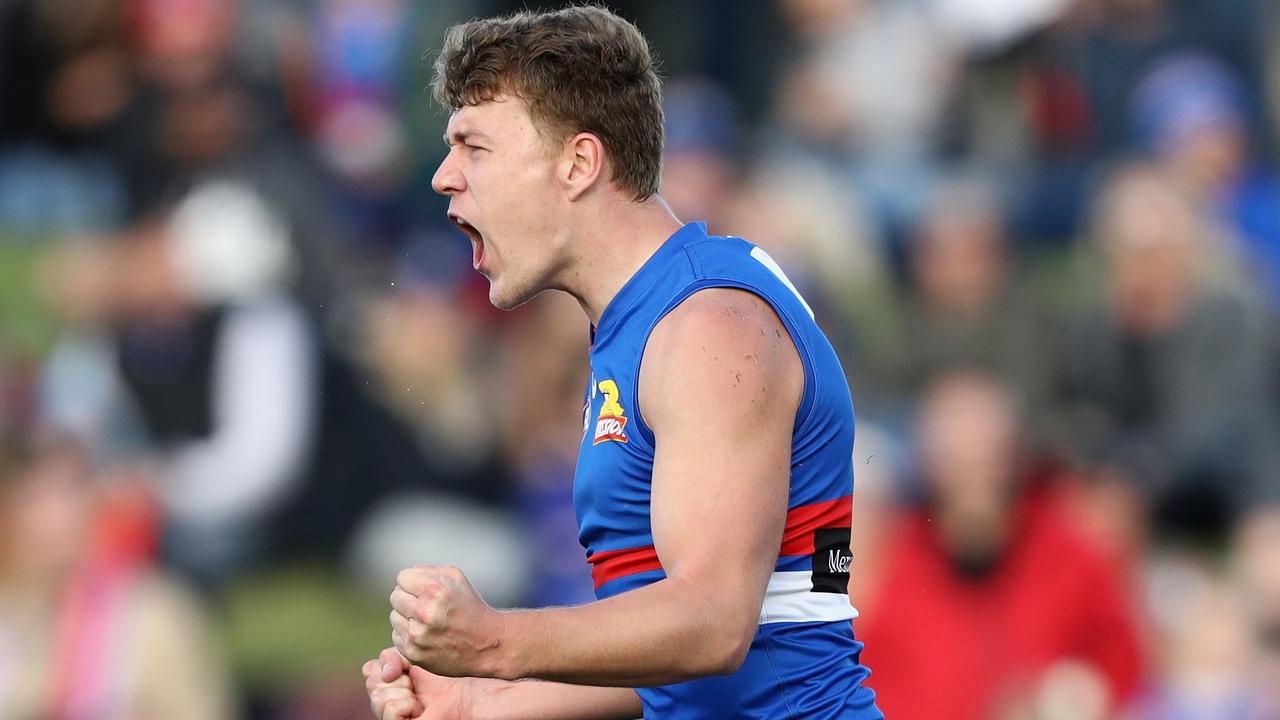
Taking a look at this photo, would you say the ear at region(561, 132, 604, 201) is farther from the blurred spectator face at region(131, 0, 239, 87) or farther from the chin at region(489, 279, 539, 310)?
the blurred spectator face at region(131, 0, 239, 87)

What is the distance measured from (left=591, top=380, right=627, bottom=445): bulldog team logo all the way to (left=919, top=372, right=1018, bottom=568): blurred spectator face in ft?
14.0

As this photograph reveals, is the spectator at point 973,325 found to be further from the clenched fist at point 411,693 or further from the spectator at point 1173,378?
the clenched fist at point 411,693

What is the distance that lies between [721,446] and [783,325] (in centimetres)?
35

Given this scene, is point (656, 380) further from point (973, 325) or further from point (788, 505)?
point (973, 325)

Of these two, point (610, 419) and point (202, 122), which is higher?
point (202, 122)

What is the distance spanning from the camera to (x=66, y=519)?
26.8ft

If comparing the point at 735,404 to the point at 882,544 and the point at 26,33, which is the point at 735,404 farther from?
the point at 26,33

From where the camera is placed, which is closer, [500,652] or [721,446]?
[500,652]

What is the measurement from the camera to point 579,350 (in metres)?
8.58

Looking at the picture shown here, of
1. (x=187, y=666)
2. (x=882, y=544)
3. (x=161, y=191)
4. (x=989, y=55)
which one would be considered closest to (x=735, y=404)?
(x=882, y=544)

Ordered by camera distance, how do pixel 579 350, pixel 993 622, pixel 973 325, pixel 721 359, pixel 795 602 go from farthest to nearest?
pixel 973 325 < pixel 579 350 < pixel 993 622 < pixel 795 602 < pixel 721 359

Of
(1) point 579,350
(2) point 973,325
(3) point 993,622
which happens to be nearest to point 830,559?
(3) point 993,622

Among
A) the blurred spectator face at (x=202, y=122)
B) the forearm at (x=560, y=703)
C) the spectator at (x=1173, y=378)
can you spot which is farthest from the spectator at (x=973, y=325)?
the forearm at (x=560, y=703)

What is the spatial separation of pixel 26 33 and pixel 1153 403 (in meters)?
6.97
